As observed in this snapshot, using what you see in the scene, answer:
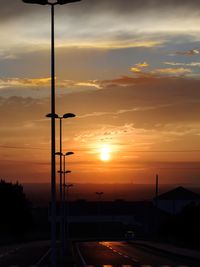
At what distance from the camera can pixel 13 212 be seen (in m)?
118

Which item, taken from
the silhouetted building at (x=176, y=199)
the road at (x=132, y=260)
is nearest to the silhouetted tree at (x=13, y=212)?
the silhouetted building at (x=176, y=199)

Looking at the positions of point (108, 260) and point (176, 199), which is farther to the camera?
point (176, 199)

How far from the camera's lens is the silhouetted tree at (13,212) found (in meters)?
117

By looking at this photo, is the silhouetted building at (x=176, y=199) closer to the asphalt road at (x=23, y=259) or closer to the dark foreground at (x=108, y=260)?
the asphalt road at (x=23, y=259)

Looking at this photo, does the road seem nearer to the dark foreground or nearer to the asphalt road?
the dark foreground

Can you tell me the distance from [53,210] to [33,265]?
605 inches

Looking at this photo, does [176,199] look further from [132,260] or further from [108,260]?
[108,260]

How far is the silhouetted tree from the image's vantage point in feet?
385

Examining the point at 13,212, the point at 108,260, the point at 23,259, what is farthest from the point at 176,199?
the point at 108,260

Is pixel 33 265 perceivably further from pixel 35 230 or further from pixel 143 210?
pixel 143 210

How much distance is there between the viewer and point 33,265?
146 feet

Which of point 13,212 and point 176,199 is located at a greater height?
point 176,199

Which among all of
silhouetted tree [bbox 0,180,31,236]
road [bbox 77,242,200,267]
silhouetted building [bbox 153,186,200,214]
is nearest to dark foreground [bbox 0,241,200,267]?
road [bbox 77,242,200,267]

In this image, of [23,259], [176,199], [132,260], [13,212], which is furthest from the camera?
[176,199]
